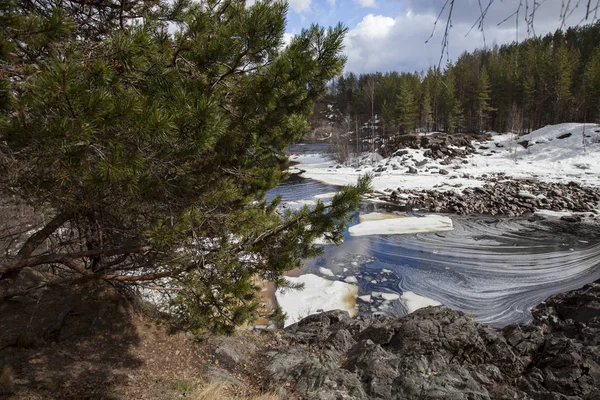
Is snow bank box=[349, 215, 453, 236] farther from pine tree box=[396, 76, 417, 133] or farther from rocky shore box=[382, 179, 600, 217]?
pine tree box=[396, 76, 417, 133]

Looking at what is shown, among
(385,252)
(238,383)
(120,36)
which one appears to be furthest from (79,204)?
(385,252)

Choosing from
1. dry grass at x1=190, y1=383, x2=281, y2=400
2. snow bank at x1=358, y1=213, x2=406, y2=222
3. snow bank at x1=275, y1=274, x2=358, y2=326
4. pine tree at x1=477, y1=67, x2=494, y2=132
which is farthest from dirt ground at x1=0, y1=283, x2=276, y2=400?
pine tree at x1=477, y1=67, x2=494, y2=132

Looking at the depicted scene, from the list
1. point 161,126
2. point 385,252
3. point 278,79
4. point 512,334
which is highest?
point 278,79

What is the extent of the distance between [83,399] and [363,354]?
4.22 metres

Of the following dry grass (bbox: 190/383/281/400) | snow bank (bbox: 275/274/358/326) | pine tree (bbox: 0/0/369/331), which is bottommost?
snow bank (bbox: 275/274/358/326)

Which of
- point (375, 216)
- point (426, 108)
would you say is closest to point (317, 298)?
point (375, 216)

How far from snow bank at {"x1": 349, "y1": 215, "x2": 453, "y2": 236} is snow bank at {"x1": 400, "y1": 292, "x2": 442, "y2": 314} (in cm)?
663

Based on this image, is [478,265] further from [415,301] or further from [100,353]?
[100,353]

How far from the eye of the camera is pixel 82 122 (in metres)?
2.05

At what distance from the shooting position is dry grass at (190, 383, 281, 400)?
14.2 ft

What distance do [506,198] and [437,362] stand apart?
21583 mm

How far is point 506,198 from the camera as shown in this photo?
23547 mm

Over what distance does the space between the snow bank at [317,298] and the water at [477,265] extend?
0.54m

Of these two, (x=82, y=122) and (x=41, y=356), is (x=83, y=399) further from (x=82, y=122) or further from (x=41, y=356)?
(x=82, y=122)
